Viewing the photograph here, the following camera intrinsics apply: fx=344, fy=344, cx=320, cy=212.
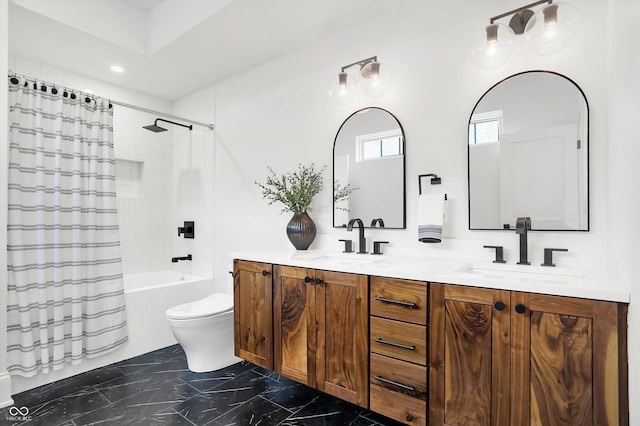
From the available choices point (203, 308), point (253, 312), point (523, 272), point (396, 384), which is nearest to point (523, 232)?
point (523, 272)

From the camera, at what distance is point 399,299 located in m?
1.55

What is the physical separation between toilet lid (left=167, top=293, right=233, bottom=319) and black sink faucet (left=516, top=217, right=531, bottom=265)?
75.4 inches

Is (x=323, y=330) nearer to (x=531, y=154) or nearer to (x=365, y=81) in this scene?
(x=531, y=154)

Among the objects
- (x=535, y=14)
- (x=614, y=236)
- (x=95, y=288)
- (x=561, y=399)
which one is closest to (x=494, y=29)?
(x=535, y=14)

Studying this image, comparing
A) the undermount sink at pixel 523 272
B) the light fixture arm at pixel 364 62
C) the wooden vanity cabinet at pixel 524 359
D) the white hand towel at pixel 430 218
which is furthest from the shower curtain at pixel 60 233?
the undermount sink at pixel 523 272

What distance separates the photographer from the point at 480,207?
6.15ft

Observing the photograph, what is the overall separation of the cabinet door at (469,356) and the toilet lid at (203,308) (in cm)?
158

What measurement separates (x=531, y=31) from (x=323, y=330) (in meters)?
1.82

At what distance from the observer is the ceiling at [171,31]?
87.6 inches

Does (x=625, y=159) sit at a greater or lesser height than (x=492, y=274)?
greater

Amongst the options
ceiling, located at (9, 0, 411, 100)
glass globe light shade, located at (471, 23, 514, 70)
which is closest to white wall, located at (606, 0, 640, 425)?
glass globe light shade, located at (471, 23, 514, 70)

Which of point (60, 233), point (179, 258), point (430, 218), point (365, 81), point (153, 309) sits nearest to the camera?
point (430, 218)

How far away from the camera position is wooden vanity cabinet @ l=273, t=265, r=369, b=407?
Answer: 1.69 metres

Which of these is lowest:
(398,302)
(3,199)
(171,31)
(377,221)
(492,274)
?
(398,302)
